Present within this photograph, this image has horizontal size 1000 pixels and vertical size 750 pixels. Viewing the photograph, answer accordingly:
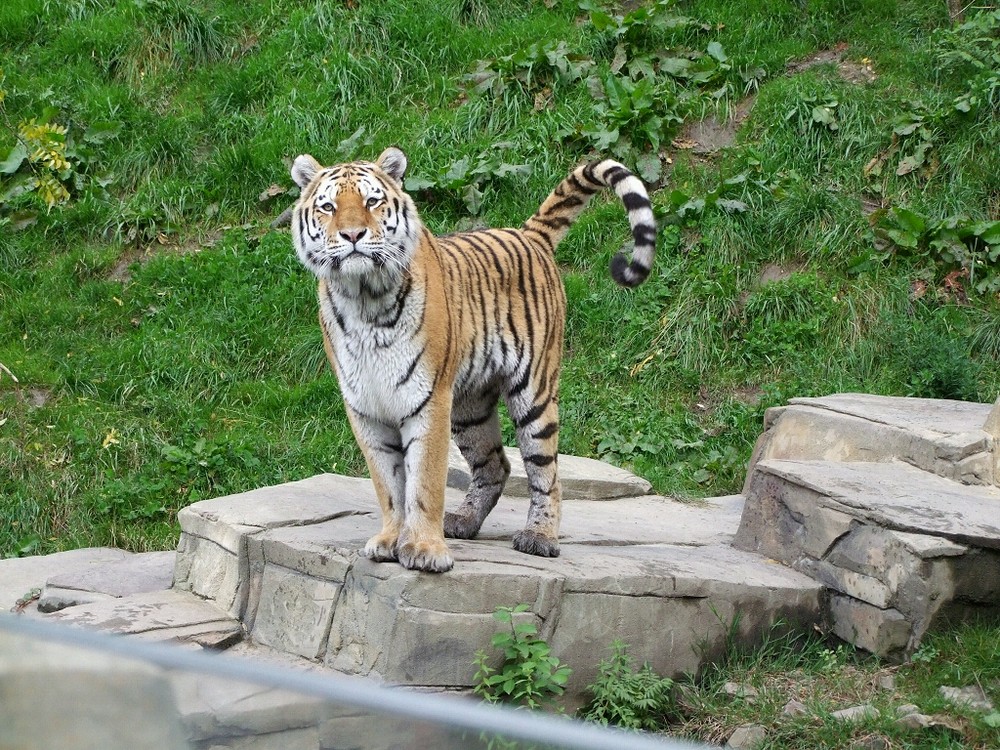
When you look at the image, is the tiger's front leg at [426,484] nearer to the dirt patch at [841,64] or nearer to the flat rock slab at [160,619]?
the flat rock slab at [160,619]

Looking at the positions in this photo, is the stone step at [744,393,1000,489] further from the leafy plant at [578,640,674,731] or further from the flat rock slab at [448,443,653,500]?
the leafy plant at [578,640,674,731]

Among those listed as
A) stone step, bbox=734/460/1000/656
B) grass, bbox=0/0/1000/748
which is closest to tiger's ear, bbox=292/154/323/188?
stone step, bbox=734/460/1000/656

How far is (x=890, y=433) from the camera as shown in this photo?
6.33 metres

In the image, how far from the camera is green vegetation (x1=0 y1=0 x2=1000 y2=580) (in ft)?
25.2

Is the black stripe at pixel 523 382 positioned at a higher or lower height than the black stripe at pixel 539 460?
higher

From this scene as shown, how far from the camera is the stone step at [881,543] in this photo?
4871mm

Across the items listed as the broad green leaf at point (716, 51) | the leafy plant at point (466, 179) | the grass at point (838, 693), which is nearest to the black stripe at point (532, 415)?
the grass at point (838, 693)

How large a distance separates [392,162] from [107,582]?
2452 millimetres

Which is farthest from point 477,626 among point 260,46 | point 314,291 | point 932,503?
point 260,46

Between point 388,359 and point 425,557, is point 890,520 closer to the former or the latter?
point 425,557

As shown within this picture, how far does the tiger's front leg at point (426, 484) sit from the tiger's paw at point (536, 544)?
2.01ft

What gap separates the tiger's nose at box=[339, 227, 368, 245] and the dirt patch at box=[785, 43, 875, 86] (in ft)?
20.6

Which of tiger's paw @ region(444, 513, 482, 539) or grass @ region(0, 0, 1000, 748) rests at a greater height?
grass @ region(0, 0, 1000, 748)

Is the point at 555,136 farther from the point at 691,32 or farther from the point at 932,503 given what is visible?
the point at 932,503
